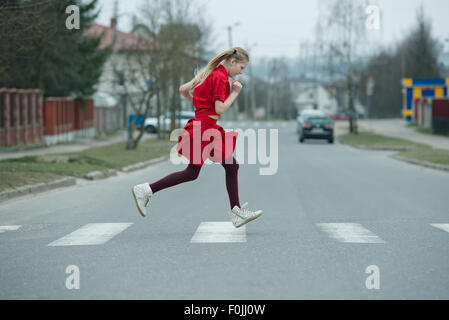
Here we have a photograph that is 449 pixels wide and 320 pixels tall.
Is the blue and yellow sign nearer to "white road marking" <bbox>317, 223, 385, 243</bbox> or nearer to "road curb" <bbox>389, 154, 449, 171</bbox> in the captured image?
"road curb" <bbox>389, 154, 449, 171</bbox>

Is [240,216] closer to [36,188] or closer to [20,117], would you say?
[36,188]

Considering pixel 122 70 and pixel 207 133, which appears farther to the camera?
pixel 122 70

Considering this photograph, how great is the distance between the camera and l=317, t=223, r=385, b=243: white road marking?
735 cm

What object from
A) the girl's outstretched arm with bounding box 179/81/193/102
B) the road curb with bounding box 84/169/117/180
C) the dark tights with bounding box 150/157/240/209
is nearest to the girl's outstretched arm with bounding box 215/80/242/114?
the girl's outstretched arm with bounding box 179/81/193/102

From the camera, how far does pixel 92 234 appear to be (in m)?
7.83

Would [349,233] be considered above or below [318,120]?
below

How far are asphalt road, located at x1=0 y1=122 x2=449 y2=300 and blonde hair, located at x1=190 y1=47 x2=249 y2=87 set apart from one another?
1.60 metres

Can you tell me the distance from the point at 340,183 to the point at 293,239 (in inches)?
305

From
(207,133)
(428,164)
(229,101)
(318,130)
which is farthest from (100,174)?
(318,130)

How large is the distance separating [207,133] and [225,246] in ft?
4.04

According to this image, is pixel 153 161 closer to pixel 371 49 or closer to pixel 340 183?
pixel 340 183

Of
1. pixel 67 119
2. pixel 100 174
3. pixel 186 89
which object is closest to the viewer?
pixel 186 89

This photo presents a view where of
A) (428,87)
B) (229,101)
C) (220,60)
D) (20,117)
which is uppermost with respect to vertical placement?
(428,87)

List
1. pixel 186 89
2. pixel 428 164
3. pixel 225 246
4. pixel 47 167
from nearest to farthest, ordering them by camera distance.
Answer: pixel 225 246, pixel 186 89, pixel 47 167, pixel 428 164
